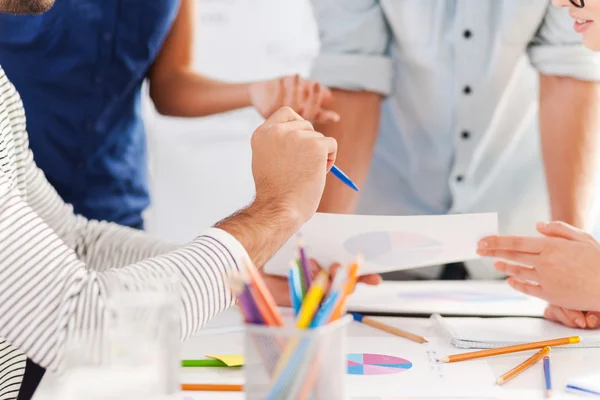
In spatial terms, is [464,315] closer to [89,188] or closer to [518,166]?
[518,166]

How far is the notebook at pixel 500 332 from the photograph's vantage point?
962 mm

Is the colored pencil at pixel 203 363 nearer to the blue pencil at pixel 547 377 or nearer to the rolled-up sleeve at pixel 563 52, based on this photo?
the blue pencil at pixel 547 377

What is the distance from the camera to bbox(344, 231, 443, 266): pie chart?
1105 mm

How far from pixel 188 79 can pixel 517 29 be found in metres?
0.63

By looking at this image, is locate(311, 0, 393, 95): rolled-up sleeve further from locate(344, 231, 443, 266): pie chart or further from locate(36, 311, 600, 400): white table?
locate(36, 311, 600, 400): white table

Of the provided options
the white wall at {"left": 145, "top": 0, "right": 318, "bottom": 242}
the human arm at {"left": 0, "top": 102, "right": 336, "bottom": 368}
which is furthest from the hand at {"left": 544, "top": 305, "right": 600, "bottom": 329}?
the white wall at {"left": 145, "top": 0, "right": 318, "bottom": 242}

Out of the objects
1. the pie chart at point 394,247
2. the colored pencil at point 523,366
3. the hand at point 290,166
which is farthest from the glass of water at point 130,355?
the pie chart at point 394,247

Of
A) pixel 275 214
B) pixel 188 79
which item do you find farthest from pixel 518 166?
pixel 275 214

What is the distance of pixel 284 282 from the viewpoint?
1183mm

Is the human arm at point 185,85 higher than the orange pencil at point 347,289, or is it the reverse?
the human arm at point 185,85

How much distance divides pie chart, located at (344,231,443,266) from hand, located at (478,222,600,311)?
0.08m

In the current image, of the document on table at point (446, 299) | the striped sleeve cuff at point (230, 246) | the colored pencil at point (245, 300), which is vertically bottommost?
the document on table at point (446, 299)

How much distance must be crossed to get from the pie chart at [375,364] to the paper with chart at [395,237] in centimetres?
22

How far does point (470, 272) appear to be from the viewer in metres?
1.42
